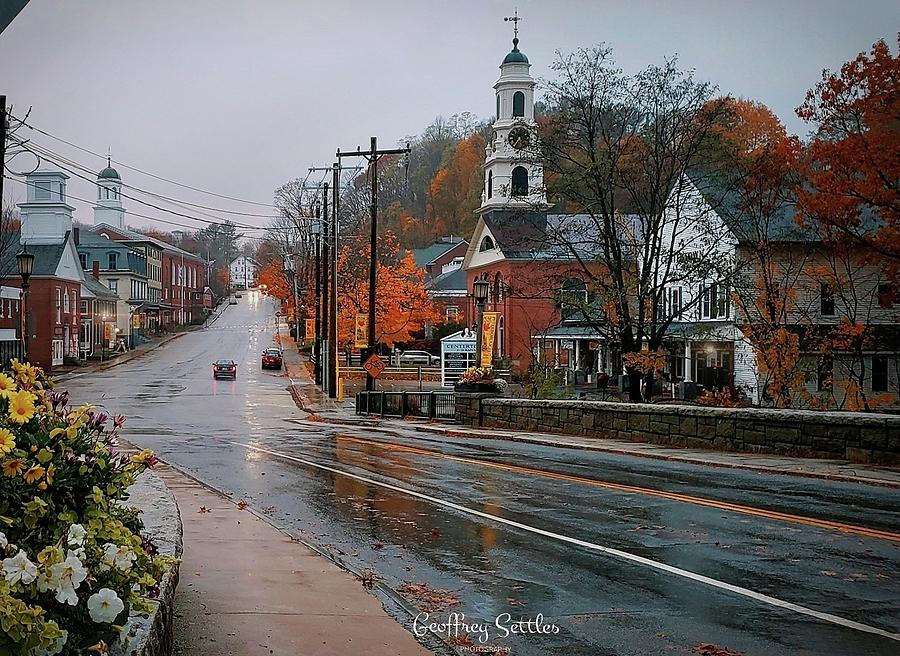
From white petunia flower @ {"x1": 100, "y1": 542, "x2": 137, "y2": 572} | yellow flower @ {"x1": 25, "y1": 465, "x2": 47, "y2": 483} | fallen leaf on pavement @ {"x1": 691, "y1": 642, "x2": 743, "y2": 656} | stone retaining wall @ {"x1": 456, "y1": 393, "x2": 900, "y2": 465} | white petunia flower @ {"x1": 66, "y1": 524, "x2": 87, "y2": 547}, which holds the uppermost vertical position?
yellow flower @ {"x1": 25, "y1": 465, "x2": 47, "y2": 483}

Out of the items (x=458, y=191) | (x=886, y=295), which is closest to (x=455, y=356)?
(x=886, y=295)

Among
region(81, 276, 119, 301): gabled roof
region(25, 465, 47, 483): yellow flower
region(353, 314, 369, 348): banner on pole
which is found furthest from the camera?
region(81, 276, 119, 301): gabled roof

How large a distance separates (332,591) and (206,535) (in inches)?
121

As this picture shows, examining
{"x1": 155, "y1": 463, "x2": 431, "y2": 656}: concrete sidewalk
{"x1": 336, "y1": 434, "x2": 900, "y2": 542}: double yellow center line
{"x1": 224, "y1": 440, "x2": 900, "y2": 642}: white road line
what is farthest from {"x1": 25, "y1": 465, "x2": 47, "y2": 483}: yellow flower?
{"x1": 336, "y1": 434, "x2": 900, "y2": 542}: double yellow center line

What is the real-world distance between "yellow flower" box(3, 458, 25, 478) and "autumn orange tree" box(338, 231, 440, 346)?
56843 millimetres

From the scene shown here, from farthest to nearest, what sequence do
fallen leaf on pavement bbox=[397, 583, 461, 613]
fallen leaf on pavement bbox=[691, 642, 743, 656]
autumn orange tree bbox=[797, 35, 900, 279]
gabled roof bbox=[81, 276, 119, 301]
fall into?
gabled roof bbox=[81, 276, 119, 301]
autumn orange tree bbox=[797, 35, 900, 279]
fallen leaf on pavement bbox=[397, 583, 461, 613]
fallen leaf on pavement bbox=[691, 642, 743, 656]

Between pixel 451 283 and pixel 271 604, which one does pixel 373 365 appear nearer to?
pixel 271 604

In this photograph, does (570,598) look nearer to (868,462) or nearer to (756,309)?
(868,462)

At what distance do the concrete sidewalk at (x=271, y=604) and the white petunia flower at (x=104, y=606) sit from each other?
2.71 metres

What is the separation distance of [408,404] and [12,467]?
32526 millimetres

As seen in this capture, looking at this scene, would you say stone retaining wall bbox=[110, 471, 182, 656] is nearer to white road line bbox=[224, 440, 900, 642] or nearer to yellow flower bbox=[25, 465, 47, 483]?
yellow flower bbox=[25, 465, 47, 483]

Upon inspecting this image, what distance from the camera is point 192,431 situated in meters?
28.7

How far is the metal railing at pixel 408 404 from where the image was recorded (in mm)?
34281

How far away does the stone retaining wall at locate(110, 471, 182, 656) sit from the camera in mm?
4350
